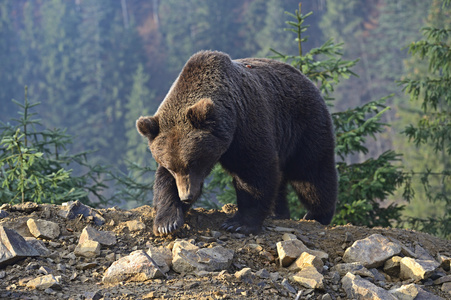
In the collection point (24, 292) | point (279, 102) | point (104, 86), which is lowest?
point (104, 86)

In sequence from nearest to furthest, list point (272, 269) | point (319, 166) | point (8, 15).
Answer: point (272, 269) → point (319, 166) → point (8, 15)

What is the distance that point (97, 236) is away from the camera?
14.8 feet

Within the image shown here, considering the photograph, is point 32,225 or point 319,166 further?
point 319,166

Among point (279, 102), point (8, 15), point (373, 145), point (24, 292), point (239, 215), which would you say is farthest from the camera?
point (8, 15)

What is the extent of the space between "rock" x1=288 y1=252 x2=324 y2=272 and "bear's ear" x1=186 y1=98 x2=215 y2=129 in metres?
1.45

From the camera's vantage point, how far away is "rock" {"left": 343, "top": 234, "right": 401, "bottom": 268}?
4.76 meters

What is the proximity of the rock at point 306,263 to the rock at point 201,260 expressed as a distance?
0.55 m

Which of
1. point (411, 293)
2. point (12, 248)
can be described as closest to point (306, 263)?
point (411, 293)

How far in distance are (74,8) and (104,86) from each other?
51.1ft

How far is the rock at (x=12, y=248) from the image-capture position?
394 centimetres

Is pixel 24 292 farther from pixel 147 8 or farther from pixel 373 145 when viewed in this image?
pixel 147 8

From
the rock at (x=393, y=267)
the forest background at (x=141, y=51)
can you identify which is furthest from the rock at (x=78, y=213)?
the forest background at (x=141, y=51)

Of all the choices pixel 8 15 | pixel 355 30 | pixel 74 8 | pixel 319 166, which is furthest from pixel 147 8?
pixel 319 166

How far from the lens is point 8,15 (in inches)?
2603
